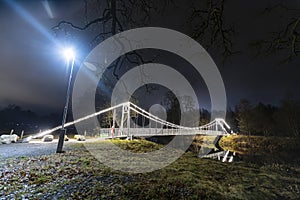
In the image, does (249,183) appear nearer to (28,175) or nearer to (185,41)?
(185,41)

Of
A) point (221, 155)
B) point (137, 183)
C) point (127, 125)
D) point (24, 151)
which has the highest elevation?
point (127, 125)

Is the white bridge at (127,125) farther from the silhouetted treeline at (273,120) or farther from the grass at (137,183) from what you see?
the silhouetted treeline at (273,120)

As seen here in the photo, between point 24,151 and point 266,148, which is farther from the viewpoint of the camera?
point 266,148

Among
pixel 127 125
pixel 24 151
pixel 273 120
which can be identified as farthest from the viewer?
pixel 273 120

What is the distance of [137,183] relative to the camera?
3.44 meters

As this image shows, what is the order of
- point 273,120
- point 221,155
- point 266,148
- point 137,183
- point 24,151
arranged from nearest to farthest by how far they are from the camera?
point 137,183 < point 24,151 < point 266,148 < point 221,155 < point 273,120

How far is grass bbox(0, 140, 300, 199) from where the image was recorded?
2.96 meters

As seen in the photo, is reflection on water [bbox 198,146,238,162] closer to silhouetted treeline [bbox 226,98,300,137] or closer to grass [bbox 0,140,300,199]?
silhouetted treeline [bbox 226,98,300,137]

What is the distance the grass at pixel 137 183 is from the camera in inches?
117

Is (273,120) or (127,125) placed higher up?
(273,120)

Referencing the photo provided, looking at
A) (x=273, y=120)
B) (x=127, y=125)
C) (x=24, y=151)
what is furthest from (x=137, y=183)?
(x=273, y=120)

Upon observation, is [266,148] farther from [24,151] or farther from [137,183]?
[24,151]

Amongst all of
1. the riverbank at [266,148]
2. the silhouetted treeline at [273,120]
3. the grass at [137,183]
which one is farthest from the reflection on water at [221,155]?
the grass at [137,183]

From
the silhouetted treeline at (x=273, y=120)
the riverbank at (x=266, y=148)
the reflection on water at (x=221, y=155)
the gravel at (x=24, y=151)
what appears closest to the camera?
the gravel at (x=24, y=151)
